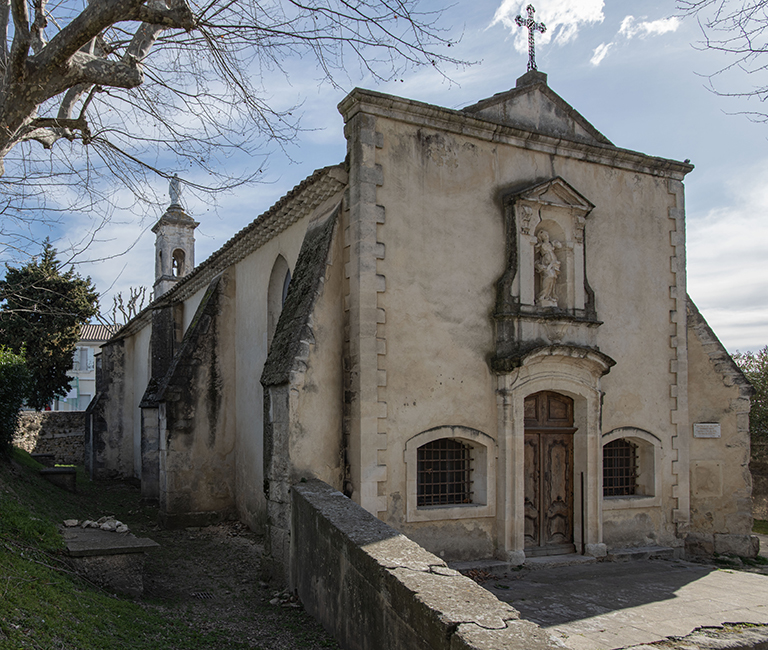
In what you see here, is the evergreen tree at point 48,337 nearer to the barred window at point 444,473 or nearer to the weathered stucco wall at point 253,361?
the weathered stucco wall at point 253,361

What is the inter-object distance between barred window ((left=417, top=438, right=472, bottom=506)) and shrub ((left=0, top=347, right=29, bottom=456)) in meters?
8.66

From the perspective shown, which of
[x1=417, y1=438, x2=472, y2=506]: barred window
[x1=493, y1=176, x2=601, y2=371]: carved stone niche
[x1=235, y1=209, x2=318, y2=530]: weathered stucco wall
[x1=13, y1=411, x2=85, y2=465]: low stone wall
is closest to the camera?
[x1=417, y1=438, x2=472, y2=506]: barred window

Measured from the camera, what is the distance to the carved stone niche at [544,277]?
30.6 feet

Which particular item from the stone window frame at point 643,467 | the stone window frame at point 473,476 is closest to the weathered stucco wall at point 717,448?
the stone window frame at point 643,467

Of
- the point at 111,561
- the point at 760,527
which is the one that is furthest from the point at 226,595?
the point at 760,527

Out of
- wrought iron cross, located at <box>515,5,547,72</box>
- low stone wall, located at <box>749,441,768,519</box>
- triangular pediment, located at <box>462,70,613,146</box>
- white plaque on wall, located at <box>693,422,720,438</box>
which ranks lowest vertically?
low stone wall, located at <box>749,441,768,519</box>

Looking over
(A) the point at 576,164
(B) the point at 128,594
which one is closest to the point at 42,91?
(B) the point at 128,594

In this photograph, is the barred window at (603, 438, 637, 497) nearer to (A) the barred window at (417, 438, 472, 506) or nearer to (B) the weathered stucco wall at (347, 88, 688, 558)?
(B) the weathered stucco wall at (347, 88, 688, 558)

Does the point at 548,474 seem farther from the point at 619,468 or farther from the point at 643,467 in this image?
the point at 643,467

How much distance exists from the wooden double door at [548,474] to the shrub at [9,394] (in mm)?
10017

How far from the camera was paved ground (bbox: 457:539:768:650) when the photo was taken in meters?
6.30

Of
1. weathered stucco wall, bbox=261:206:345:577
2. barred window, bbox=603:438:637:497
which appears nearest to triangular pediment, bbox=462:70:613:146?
weathered stucco wall, bbox=261:206:345:577

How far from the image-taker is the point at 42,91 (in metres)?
5.84

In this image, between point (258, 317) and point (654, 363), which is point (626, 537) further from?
point (258, 317)
